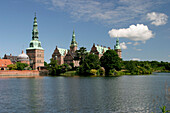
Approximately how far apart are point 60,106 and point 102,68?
73652 mm

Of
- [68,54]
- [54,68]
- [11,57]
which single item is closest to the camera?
[54,68]

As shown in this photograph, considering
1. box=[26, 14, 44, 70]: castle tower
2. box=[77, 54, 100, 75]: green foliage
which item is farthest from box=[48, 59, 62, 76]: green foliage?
box=[26, 14, 44, 70]: castle tower

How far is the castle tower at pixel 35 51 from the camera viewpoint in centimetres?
15238

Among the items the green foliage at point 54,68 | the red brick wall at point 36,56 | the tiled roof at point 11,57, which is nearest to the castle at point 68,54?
the red brick wall at point 36,56

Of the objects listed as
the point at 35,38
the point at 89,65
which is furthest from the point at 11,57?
the point at 89,65

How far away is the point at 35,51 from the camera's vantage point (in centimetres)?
15238

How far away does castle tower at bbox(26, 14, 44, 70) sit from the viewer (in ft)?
500

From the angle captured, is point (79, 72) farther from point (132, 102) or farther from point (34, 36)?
point (132, 102)

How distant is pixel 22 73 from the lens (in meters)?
114

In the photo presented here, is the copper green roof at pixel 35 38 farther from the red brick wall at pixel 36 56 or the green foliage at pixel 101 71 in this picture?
the green foliage at pixel 101 71

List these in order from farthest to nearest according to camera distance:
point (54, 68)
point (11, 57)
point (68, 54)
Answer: point (11, 57)
point (68, 54)
point (54, 68)

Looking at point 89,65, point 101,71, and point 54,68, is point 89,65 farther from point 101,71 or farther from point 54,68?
point 54,68

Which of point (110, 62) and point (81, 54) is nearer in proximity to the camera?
point (110, 62)

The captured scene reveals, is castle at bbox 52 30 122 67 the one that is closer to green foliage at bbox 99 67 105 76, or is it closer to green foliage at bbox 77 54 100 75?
green foliage at bbox 77 54 100 75
